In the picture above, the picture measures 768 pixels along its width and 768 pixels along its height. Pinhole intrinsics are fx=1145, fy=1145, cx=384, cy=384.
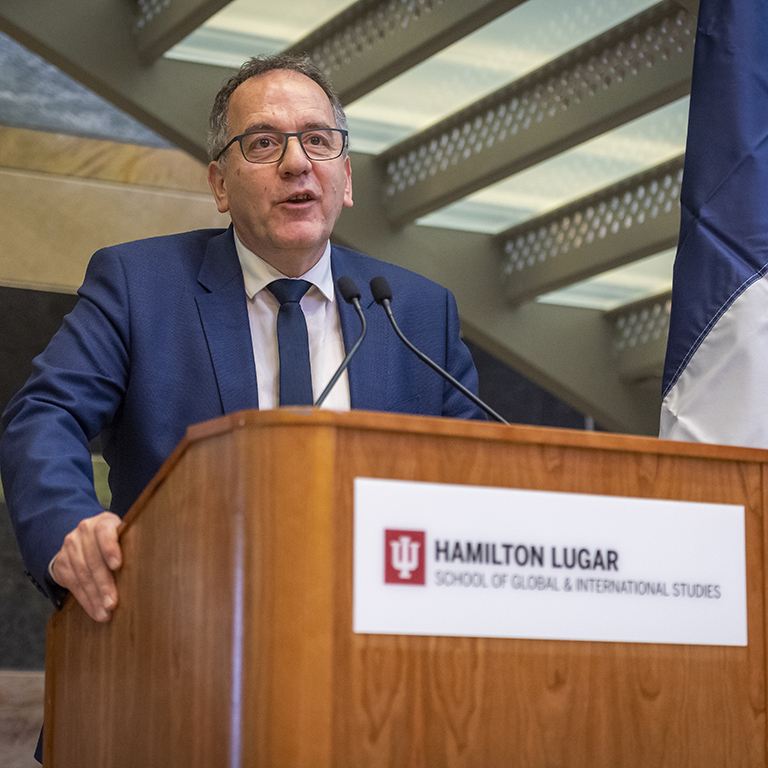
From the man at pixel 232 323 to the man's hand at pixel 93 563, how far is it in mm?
198

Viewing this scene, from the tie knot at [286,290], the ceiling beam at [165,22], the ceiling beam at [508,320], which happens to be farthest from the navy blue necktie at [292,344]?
the ceiling beam at [508,320]

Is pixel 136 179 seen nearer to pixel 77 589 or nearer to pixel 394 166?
pixel 394 166

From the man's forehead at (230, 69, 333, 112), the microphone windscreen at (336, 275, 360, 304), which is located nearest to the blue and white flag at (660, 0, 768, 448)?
the man's forehead at (230, 69, 333, 112)

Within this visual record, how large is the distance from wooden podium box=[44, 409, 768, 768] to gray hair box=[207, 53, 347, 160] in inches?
45.4

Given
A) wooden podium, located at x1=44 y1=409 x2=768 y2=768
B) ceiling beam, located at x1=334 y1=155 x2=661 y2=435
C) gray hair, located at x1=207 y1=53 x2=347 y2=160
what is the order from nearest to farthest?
wooden podium, located at x1=44 y1=409 x2=768 y2=768
gray hair, located at x1=207 y1=53 x2=347 y2=160
ceiling beam, located at x1=334 y1=155 x2=661 y2=435

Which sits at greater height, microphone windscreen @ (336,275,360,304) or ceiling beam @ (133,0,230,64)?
ceiling beam @ (133,0,230,64)

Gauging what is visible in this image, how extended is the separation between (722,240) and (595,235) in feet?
3.71

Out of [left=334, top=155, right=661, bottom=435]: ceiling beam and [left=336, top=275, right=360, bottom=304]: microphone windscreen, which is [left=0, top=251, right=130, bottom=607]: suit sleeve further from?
[left=334, top=155, right=661, bottom=435]: ceiling beam

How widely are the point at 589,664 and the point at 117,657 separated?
0.57m

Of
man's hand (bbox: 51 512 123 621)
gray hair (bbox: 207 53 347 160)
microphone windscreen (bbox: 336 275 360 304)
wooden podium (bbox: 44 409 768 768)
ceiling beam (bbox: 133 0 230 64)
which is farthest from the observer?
ceiling beam (bbox: 133 0 230 64)

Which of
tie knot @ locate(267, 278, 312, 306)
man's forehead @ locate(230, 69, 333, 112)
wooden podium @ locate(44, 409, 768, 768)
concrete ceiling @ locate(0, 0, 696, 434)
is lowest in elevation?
wooden podium @ locate(44, 409, 768, 768)

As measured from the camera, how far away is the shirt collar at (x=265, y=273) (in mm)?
2162

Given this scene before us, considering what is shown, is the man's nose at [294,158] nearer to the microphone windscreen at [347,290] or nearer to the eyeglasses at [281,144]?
the eyeglasses at [281,144]

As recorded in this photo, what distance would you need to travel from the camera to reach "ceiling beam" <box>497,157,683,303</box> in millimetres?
3328
